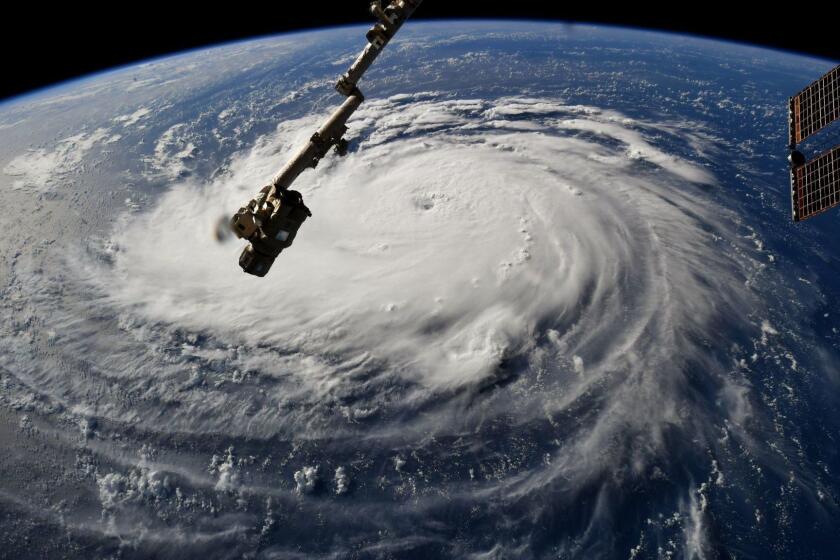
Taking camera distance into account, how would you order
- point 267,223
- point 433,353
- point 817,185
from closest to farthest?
1. point 267,223
2. point 817,185
3. point 433,353

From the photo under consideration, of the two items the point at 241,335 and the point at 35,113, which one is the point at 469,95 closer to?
the point at 241,335

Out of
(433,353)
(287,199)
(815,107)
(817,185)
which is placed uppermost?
(287,199)

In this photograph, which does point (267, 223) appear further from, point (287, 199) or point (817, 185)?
point (817, 185)

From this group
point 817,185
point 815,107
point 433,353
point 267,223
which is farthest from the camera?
point 433,353

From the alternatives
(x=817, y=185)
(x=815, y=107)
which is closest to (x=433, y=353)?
(x=817, y=185)

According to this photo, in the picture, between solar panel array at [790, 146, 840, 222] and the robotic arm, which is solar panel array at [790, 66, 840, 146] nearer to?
solar panel array at [790, 146, 840, 222]

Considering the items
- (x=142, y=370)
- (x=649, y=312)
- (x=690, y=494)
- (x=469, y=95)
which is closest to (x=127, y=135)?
(x=142, y=370)

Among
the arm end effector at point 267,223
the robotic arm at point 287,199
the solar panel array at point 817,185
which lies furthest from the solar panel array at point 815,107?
the arm end effector at point 267,223
